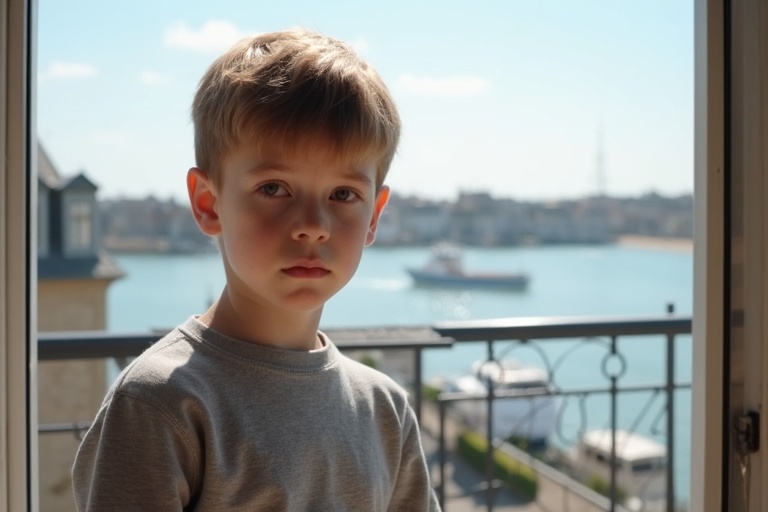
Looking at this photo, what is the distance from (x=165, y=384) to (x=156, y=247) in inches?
280

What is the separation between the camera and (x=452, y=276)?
45.1 feet

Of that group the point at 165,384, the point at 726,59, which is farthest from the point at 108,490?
the point at 726,59

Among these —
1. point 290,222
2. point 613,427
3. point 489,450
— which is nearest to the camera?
point 290,222

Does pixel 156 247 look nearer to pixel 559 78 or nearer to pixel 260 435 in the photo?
pixel 260 435

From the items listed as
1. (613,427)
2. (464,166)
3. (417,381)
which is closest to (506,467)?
(613,427)

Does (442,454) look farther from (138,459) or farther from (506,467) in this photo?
(506,467)

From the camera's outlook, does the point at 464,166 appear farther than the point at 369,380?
Yes

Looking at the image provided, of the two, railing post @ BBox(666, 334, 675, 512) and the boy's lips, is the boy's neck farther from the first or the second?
railing post @ BBox(666, 334, 675, 512)

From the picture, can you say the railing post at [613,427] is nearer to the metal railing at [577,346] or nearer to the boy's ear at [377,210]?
the metal railing at [577,346]

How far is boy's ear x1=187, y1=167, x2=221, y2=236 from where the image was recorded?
897 millimetres

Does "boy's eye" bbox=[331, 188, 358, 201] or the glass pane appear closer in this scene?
"boy's eye" bbox=[331, 188, 358, 201]

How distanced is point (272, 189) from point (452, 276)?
13009mm

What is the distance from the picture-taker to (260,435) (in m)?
0.81

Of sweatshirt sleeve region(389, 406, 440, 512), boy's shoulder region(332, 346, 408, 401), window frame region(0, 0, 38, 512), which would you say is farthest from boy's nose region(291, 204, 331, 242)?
window frame region(0, 0, 38, 512)
